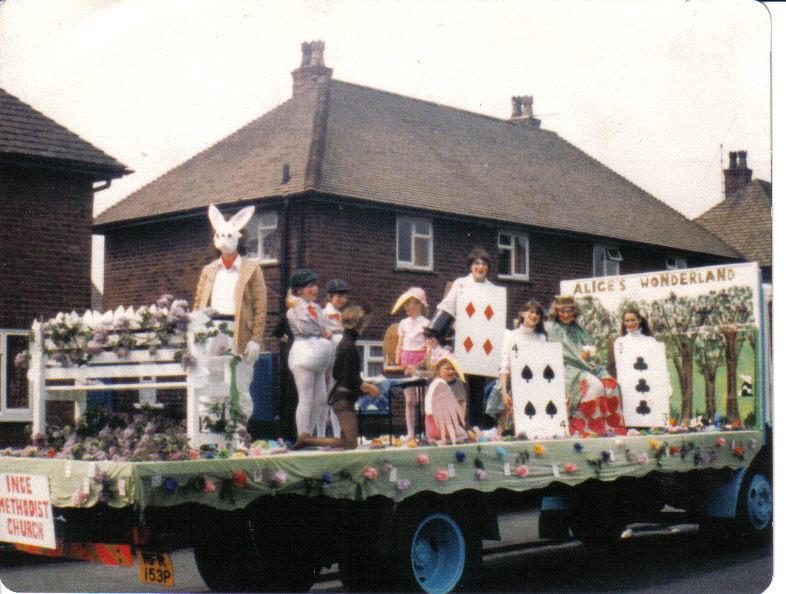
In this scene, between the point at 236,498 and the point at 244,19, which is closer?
the point at 236,498

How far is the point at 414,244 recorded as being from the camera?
13.1 metres

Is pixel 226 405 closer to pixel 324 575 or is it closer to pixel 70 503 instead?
pixel 70 503

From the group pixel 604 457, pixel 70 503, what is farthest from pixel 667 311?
pixel 70 503

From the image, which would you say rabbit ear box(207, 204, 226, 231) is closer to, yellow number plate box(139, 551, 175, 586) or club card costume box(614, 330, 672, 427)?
yellow number plate box(139, 551, 175, 586)

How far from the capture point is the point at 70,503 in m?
5.79

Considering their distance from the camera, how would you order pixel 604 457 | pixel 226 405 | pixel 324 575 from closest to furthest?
pixel 226 405 → pixel 604 457 → pixel 324 575

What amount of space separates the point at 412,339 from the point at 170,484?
3.96 meters

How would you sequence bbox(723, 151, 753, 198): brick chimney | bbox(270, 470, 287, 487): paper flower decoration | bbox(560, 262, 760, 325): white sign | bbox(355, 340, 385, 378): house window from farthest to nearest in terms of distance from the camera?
bbox(355, 340, 385, 378): house window < bbox(560, 262, 760, 325): white sign < bbox(723, 151, 753, 198): brick chimney < bbox(270, 470, 287, 487): paper flower decoration

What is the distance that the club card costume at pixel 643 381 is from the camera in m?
9.62

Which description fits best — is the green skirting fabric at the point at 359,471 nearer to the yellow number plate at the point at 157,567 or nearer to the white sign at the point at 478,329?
the yellow number plate at the point at 157,567

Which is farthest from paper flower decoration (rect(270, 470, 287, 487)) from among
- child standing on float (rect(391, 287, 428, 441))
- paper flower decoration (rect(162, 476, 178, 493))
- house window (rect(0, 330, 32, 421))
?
child standing on float (rect(391, 287, 428, 441))

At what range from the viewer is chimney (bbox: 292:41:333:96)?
8172 mm

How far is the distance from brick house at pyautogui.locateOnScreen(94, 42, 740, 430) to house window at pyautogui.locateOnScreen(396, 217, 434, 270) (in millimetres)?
26

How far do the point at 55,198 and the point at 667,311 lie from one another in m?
5.50
